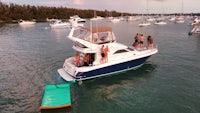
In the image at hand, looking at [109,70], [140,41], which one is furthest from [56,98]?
[140,41]

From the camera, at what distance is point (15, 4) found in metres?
115

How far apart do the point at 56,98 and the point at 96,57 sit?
5198mm

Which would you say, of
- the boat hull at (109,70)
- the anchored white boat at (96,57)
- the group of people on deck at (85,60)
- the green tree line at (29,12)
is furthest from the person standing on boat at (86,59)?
the green tree line at (29,12)

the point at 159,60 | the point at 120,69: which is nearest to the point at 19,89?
the point at 120,69

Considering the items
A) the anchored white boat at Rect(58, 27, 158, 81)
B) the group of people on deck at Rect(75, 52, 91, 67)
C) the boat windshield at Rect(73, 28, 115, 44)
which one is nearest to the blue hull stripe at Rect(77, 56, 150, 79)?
the anchored white boat at Rect(58, 27, 158, 81)

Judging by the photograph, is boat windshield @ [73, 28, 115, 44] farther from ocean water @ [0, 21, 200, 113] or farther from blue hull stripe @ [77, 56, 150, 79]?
A: ocean water @ [0, 21, 200, 113]

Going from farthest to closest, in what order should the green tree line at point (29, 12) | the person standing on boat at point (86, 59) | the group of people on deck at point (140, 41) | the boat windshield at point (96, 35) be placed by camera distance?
the green tree line at point (29, 12), the group of people on deck at point (140, 41), the boat windshield at point (96, 35), the person standing on boat at point (86, 59)

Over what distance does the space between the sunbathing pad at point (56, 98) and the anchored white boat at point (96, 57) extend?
7.01 feet

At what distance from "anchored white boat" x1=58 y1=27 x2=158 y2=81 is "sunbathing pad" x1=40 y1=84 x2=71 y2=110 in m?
2.14

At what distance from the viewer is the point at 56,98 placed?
448 inches

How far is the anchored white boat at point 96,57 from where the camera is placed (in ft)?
48.4

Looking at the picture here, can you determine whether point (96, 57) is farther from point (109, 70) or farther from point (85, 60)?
point (109, 70)

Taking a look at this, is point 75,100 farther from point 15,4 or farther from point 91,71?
point 15,4

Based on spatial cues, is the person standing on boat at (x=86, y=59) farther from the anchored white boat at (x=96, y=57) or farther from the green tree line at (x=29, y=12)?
the green tree line at (x=29, y=12)
